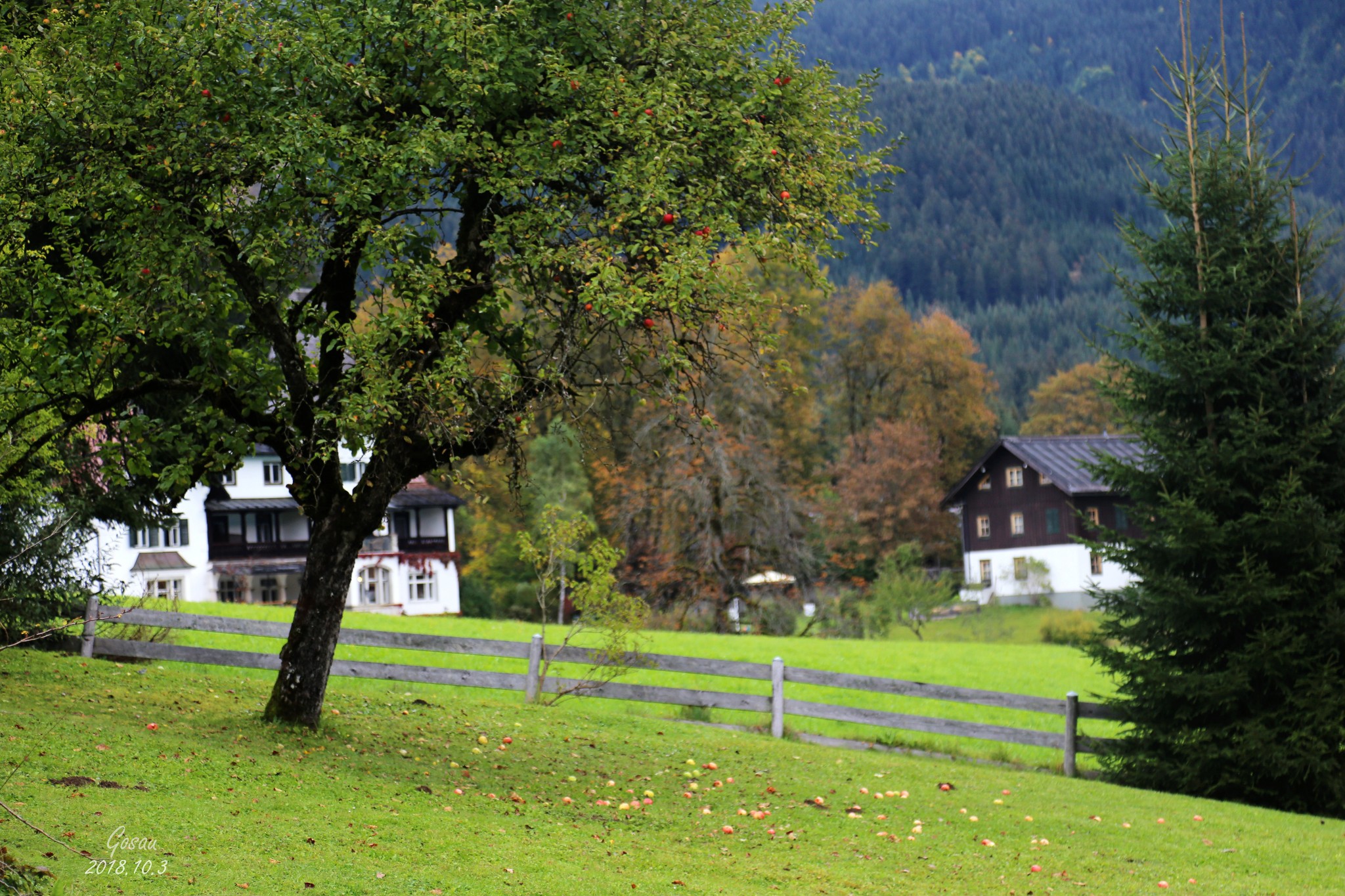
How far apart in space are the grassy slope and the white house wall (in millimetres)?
16481

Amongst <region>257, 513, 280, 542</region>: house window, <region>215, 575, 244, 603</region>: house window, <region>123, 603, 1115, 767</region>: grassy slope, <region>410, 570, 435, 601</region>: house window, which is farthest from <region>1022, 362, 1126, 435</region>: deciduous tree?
<region>215, 575, 244, 603</region>: house window

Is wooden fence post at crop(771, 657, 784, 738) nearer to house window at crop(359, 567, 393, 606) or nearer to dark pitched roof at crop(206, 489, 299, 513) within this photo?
dark pitched roof at crop(206, 489, 299, 513)

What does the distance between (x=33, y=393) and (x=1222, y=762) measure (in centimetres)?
1411

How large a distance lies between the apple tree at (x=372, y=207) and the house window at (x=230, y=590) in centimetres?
4386

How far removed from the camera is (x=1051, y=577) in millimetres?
57656

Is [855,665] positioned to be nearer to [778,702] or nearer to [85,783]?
[778,702]

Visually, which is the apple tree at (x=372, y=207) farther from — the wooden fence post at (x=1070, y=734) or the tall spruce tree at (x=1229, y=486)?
the wooden fence post at (x=1070, y=734)

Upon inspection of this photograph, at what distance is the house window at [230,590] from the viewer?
5297cm

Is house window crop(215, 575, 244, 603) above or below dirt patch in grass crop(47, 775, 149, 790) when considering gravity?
below

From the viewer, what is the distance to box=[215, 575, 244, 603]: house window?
174ft

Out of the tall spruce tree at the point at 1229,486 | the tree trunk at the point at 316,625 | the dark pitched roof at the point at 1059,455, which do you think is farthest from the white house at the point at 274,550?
the tall spruce tree at the point at 1229,486

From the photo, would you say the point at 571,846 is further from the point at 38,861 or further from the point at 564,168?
the point at 564,168

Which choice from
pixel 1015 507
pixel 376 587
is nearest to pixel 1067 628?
pixel 1015 507

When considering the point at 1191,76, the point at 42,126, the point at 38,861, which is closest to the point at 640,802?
the point at 38,861
